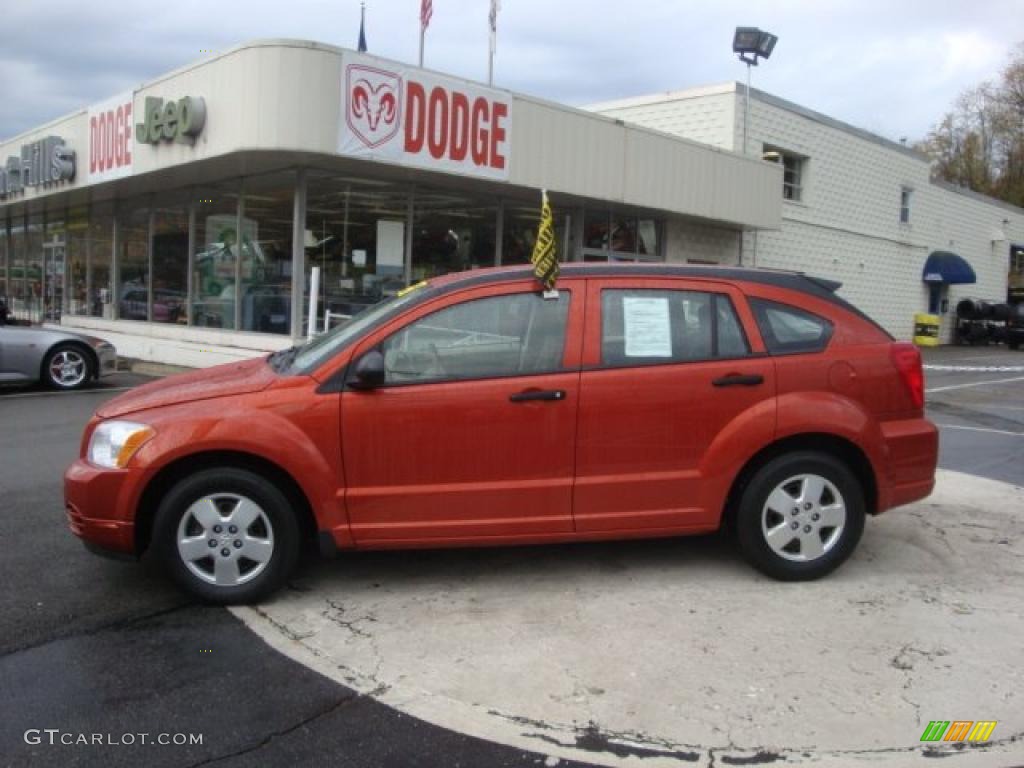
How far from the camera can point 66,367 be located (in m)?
12.7

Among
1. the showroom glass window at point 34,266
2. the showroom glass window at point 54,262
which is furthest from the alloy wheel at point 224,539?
the showroom glass window at point 34,266

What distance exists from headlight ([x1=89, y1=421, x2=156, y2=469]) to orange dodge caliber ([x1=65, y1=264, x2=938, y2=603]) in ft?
0.04

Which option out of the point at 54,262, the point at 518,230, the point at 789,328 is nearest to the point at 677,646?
the point at 789,328

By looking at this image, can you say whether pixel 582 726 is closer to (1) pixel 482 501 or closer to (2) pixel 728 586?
(1) pixel 482 501

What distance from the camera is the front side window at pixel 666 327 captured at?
4613 millimetres

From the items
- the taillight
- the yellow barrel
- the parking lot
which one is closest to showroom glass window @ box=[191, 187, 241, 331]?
the parking lot

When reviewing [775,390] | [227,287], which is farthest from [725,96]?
[775,390]

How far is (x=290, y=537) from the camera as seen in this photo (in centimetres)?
434

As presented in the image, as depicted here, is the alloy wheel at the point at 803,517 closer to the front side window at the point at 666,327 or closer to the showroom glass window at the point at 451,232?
the front side window at the point at 666,327

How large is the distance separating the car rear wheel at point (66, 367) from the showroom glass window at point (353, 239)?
11.6ft

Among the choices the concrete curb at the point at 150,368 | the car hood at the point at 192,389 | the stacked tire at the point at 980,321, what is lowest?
the concrete curb at the point at 150,368

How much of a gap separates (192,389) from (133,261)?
642 inches

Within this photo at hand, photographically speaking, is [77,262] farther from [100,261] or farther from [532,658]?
[532,658]

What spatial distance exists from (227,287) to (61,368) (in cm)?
360
